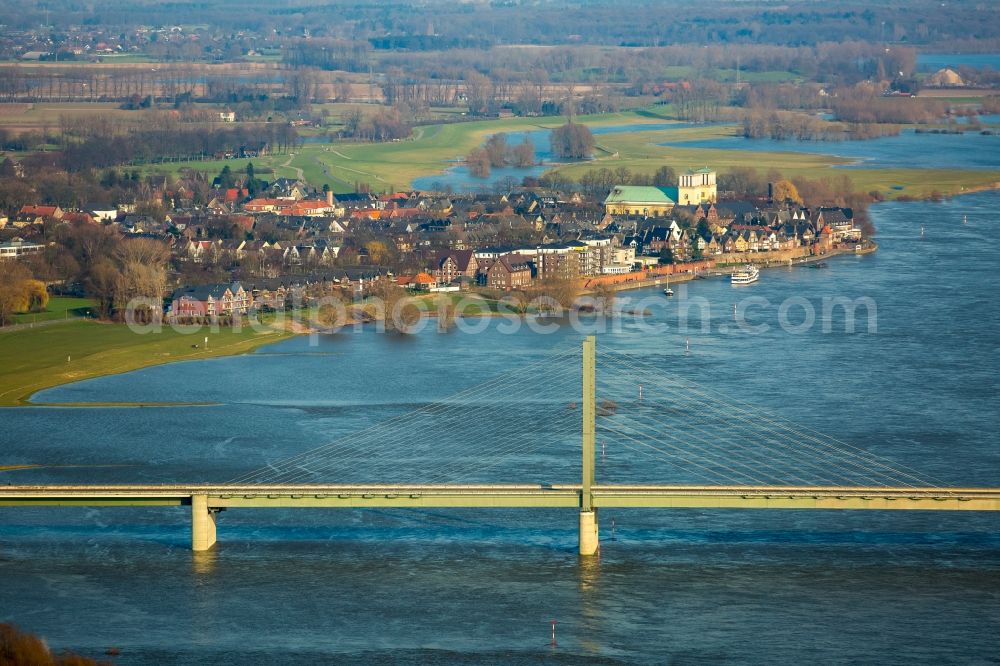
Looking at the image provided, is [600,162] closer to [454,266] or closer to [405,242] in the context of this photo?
[405,242]

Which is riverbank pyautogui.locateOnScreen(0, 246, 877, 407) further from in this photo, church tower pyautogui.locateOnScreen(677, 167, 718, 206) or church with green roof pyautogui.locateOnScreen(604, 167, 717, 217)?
church tower pyautogui.locateOnScreen(677, 167, 718, 206)

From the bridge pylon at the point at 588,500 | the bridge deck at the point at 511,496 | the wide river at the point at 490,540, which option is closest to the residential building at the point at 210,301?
the wide river at the point at 490,540

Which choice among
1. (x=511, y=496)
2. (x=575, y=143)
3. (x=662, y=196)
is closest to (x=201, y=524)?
(x=511, y=496)

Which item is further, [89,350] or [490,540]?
[89,350]

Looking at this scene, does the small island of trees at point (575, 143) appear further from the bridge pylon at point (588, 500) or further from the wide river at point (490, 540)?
the bridge pylon at point (588, 500)

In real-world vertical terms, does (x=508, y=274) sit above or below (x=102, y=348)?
above

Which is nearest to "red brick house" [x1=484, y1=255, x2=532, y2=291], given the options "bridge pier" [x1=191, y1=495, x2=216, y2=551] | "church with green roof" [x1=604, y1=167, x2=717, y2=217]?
"church with green roof" [x1=604, y1=167, x2=717, y2=217]
